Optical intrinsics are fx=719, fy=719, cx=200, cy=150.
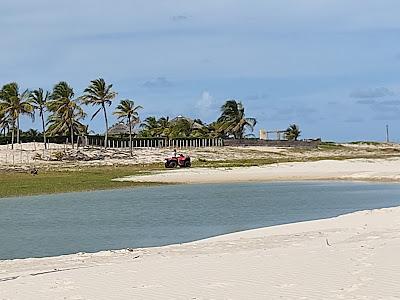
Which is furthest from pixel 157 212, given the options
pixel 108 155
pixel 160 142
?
pixel 160 142

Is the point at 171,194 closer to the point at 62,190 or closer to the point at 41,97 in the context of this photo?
the point at 62,190

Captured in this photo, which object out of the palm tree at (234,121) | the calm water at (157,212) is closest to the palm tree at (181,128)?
the palm tree at (234,121)

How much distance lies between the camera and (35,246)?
21.6 metres

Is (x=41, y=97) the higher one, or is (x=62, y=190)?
(x=41, y=97)

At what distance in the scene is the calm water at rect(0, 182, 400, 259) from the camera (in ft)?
74.5

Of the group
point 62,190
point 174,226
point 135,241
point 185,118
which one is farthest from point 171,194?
point 185,118

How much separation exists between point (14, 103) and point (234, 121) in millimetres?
49280

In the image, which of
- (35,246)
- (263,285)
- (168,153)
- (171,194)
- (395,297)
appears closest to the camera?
(395,297)

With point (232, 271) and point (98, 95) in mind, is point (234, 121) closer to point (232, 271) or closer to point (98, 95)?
point (98, 95)

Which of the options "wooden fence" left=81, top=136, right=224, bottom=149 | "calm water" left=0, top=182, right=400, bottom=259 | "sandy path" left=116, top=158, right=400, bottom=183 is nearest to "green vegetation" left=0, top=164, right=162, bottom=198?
"calm water" left=0, top=182, right=400, bottom=259

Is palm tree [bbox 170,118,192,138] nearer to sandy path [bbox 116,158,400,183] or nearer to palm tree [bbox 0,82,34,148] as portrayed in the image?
palm tree [bbox 0,82,34,148]

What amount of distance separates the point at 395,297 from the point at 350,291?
83 cm

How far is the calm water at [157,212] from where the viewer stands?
74.5 feet

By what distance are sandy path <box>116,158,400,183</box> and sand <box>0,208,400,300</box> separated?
3659 centimetres
